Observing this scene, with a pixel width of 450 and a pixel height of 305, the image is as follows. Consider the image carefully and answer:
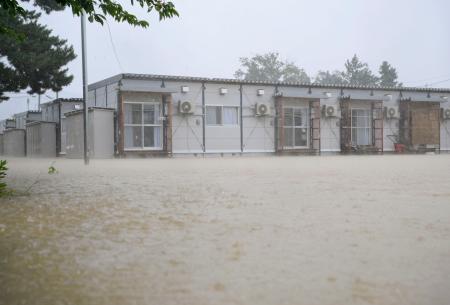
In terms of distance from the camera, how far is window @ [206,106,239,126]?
22.2 meters

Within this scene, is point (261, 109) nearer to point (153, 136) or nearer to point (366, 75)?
point (153, 136)

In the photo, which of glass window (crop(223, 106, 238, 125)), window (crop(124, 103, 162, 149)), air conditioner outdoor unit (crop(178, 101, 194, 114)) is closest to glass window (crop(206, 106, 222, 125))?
glass window (crop(223, 106, 238, 125))

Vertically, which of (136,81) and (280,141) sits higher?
(136,81)

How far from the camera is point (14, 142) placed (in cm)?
3180

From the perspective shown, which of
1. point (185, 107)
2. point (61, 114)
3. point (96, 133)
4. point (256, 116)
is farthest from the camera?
point (61, 114)

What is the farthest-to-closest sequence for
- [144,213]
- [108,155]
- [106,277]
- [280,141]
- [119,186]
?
[280,141]
[108,155]
[119,186]
[144,213]
[106,277]

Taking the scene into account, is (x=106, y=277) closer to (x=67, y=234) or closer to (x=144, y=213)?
(x=67, y=234)

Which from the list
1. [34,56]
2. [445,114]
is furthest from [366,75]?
[34,56]

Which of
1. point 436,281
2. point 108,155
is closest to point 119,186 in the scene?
point 436,281

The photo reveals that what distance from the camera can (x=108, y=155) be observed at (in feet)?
66.6

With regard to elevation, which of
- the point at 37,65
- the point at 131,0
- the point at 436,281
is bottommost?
the point at 436,281

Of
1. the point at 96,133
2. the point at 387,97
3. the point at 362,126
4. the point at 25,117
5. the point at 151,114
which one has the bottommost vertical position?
the point at 96,133

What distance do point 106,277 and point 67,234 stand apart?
3.55 feet

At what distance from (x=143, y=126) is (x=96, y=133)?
216cm
